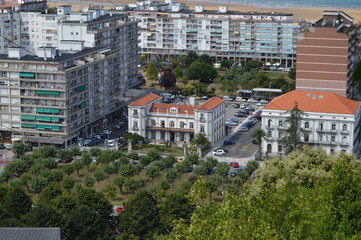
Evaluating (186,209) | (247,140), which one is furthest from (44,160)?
(247,140)

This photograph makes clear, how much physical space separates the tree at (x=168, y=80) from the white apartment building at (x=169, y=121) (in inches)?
574

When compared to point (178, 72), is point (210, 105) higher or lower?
lower

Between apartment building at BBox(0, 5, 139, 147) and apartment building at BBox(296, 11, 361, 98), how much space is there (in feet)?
45.8

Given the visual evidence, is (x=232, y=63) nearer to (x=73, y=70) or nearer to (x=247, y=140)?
(x=247, y=140)

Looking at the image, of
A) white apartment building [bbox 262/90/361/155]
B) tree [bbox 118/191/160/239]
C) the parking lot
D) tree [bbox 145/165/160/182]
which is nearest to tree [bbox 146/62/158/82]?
the parking lot

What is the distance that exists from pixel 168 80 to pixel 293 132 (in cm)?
2201

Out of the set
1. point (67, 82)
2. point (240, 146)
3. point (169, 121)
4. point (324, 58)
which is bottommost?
point (240, 146)

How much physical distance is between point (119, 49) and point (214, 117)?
40.6ft

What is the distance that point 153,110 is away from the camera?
144 ft

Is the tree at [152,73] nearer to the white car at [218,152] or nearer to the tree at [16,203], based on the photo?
the white car at [218,152]

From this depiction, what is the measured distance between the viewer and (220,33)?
68.8m

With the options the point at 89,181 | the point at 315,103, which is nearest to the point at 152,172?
the point at 89,181

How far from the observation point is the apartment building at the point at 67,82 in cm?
4153

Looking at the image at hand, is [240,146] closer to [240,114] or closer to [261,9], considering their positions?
[240,114]
